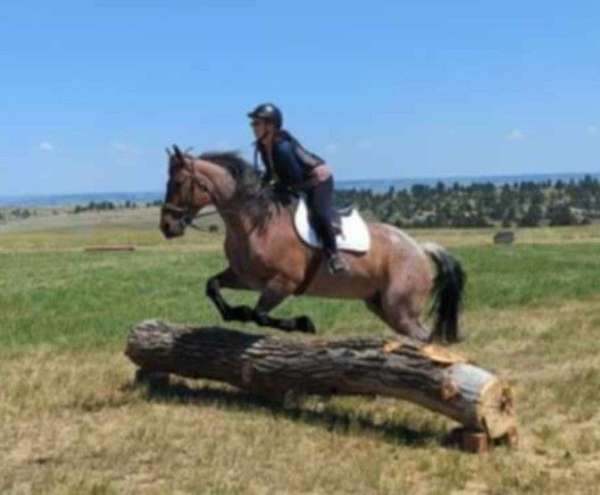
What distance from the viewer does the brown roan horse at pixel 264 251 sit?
973cm

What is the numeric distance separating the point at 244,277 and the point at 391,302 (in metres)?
1.72

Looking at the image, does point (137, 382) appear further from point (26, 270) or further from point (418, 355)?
point (26, 270)

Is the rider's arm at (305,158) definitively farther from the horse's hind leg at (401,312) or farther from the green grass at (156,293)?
the green grass at (156,293)

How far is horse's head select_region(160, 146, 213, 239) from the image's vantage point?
9.68m

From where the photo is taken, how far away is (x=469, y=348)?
14.4 metres

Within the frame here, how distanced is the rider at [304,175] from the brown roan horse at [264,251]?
0.51ft

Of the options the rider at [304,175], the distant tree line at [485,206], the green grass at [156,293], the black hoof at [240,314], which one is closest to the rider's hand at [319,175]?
the rider at [304,175]

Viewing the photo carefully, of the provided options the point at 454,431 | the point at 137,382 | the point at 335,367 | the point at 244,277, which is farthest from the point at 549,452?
the point at 137,382

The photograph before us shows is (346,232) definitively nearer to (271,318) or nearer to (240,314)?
(271,318)

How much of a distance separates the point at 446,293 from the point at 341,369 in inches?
96.4

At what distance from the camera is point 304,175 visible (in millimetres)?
10031

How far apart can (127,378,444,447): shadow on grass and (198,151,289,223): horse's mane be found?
6.08 feet

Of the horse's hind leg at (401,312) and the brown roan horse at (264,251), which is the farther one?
the horse's hind leg at (401,312)

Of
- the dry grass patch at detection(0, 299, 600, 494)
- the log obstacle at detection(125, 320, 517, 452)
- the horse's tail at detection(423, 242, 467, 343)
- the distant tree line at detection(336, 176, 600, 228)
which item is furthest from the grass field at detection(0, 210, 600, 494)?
the distant tree line at detection(336, 176, 600, 228)
